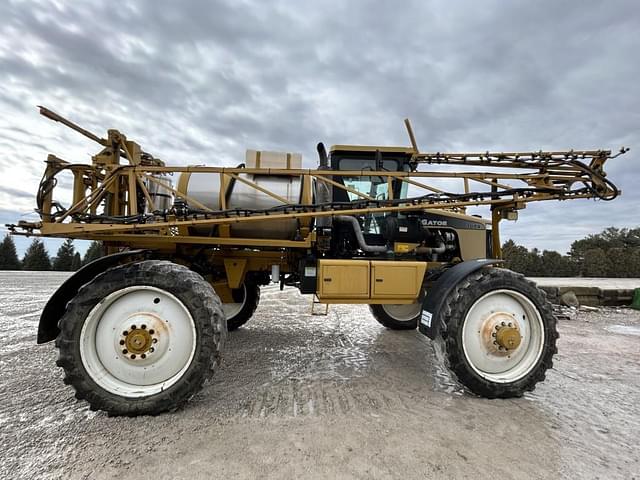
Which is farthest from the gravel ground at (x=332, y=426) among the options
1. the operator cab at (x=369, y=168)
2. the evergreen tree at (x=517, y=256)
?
the evergreen tree at (x=517, y=256)

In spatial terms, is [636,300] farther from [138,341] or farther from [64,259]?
[64,259]

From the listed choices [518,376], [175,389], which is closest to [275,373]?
[175,389]

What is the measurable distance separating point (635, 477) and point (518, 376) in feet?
3.63

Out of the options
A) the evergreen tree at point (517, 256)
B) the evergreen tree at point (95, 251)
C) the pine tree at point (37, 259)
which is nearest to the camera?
the evergreen tree at point (95, 251)

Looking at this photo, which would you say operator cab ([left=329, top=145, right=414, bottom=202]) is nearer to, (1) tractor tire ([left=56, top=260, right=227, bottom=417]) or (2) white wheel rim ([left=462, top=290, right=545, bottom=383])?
(2) white wheel rim ([left=462, top=290, right=545, bottom=383])

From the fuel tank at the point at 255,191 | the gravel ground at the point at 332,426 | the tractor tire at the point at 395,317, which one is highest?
the fuel tank at the point at 255,191

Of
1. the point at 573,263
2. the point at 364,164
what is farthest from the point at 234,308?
the point at 573,263

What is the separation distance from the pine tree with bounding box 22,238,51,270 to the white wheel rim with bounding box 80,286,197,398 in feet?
135

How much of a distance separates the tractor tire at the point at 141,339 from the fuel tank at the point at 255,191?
106 centimetres

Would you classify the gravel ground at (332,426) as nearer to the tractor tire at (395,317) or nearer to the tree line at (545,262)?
the tractor tire at (395,317)

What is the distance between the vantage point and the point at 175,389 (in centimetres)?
258

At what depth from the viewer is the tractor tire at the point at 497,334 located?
2947 mm

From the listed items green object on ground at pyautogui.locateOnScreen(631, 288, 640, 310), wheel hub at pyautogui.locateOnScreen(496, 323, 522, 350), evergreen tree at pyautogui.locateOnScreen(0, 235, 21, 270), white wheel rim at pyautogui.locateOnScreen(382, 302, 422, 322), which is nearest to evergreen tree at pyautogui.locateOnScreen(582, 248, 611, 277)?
green object on ground at pyautogui.locateOnScreen(631, 288, 640, 310)

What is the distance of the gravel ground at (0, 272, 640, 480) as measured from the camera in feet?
6.40
